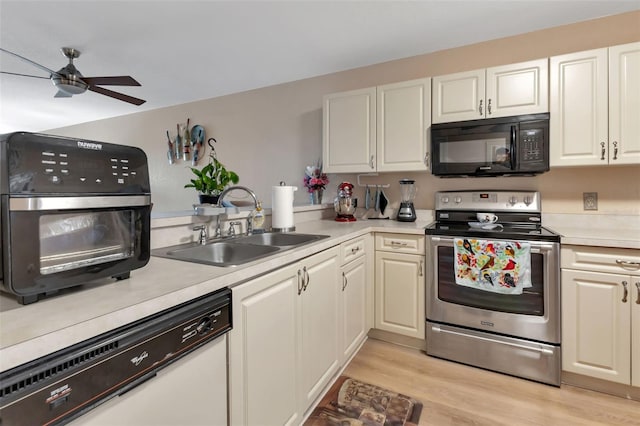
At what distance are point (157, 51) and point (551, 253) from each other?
3382 mm

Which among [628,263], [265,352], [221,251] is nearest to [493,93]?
[628,263]

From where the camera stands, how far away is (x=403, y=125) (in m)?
2.46

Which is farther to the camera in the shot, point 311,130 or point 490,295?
point 311,130

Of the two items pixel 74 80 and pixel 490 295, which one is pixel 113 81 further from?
pixel 490 295

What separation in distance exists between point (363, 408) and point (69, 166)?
5.61ft

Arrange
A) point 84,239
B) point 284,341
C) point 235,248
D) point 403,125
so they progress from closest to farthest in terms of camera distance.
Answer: point 84,239 < point 284,341 < point 235,248 < point 403,125

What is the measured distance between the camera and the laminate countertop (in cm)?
57

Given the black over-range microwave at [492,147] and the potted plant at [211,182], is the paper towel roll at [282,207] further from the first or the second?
the black over-range microwave at [492,147]

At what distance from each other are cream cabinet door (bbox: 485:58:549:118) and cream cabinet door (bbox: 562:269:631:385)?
109cm

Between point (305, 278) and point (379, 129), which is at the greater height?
point (379, 129)

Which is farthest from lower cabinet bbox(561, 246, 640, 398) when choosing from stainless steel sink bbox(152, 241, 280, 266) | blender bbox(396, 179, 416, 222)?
stainless steel sink bbox(152, 241, 280, 266)

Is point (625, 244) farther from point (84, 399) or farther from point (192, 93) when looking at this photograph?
point (192, 93)

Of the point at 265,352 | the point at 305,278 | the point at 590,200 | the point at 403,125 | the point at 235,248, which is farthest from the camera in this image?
the point at 403,125

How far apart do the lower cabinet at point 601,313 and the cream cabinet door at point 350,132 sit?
1521mm
